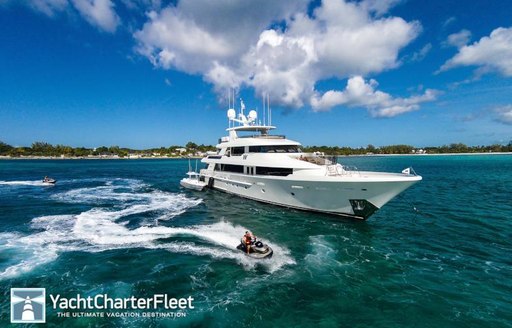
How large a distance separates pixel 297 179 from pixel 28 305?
19.1m

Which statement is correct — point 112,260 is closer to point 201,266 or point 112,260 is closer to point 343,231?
point 201,266

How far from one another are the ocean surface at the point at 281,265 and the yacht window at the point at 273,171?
3875mm

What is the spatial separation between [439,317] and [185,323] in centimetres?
962

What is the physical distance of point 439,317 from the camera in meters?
9.97

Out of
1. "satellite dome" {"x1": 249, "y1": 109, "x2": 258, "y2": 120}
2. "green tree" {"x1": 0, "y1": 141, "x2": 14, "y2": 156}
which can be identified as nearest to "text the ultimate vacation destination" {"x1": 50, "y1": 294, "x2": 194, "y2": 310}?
"satellite dome" {"x1": 249, "y1": 109, "x2": 258, "y2": 120}

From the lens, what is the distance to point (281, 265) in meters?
13.9

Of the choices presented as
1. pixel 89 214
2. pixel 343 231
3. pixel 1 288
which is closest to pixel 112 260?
pixel 1 288

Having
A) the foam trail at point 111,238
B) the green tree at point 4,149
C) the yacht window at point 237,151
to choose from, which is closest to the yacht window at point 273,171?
the yacht window at point 237,151

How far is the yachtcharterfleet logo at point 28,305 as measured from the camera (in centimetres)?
987

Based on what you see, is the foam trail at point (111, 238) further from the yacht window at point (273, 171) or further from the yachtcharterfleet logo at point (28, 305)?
the yacht window at point (273, 171)

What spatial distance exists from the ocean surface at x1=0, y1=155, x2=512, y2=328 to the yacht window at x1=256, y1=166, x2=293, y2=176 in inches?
153

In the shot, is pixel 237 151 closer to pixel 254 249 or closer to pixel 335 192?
pixel 335 192

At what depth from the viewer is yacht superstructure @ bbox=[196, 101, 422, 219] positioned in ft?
67.7

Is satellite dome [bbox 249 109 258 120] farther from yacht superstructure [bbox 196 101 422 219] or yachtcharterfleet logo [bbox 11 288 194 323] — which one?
yachtcharterfleet logo [bbox 11 288 194 323]
